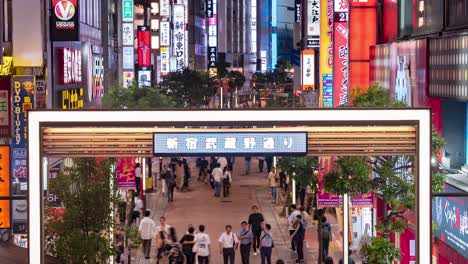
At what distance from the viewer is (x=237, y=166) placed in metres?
59.9

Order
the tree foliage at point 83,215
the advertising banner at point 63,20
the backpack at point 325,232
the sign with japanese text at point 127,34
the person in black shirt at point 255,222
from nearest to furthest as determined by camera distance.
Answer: the tree foliage at point 83,215 → the backpack at point 325,232 → the person in black shirt at point 255,222 → the advertising banner at point 63,20 → the sign with japanese text at point 127,34

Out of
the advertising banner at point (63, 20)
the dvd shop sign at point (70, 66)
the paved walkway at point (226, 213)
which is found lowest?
the paved walkway at point (226, 213)

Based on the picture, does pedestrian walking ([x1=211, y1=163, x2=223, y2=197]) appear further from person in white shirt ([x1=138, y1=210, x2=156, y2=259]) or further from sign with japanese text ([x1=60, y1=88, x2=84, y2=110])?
person in white shirt ([x1=138, y1=210, x2=156, y2=259])

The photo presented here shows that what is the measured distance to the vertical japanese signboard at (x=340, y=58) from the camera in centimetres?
3100

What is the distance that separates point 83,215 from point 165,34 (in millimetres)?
58274

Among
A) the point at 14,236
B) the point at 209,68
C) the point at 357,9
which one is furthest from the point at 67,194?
the point at 209,68

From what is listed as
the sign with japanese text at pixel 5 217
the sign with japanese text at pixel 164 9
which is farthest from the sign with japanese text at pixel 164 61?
the sign with japanese text at pixel 5 217

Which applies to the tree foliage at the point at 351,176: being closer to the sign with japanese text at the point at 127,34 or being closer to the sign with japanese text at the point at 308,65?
the sign with japanese text at the point at 308,65

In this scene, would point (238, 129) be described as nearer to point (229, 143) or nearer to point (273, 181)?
point (229, 143)

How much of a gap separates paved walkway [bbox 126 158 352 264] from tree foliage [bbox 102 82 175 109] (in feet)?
13.3

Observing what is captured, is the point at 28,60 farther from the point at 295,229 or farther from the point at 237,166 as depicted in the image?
the point at 237,166

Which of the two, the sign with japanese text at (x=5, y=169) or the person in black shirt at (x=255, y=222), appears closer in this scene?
the sign with japanese text at (x=5, y=169)

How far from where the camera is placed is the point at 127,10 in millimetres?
60188

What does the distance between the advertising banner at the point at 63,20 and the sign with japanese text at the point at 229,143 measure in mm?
19179
